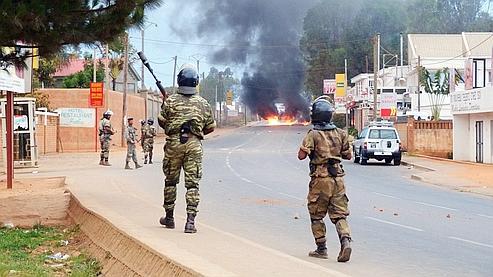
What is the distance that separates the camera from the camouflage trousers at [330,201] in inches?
322

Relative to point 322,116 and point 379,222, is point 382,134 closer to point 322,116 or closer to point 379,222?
point 379,222

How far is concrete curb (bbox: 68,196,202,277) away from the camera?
676cm

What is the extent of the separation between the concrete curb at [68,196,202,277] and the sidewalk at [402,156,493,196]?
13.4 m

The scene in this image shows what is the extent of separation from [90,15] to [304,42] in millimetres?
77609

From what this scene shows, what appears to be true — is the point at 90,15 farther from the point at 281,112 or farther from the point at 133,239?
the point at 281,112

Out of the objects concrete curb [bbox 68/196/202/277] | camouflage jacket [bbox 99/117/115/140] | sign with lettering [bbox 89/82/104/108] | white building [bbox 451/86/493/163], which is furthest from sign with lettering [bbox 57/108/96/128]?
concrete curb [bbox 68/196/202/277]

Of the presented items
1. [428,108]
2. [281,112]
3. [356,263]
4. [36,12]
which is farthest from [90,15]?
[281,112]

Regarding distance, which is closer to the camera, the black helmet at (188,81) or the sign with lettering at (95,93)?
the black helmet at (188,81)

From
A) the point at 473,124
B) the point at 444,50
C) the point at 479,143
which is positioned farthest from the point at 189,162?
the point at 444,50

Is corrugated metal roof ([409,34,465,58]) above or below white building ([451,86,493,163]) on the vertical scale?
above

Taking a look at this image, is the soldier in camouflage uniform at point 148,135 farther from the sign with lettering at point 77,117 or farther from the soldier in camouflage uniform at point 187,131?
the soldier in camouflage uniform at point 187,131

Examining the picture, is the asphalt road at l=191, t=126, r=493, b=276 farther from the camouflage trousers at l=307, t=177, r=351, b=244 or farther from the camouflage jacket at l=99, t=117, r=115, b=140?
the camouflage jacket at l=99, t=117, r=115, b=140

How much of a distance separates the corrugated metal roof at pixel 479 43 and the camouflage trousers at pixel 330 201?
6472cm

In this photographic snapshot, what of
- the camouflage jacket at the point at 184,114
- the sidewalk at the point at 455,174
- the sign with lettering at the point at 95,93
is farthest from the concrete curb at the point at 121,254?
the sign with lettering at the point at 95,93
